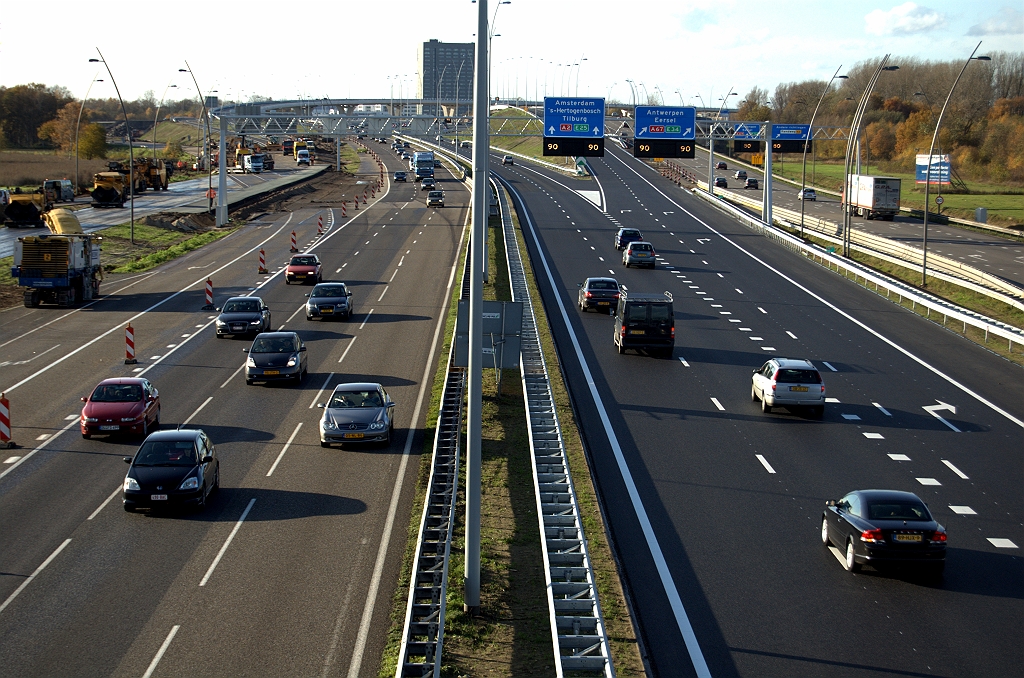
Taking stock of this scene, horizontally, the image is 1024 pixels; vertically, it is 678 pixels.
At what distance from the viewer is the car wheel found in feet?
57.7

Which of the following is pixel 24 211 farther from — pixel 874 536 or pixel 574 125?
pixel 874 536

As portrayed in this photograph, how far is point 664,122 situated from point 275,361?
3813 centimetres

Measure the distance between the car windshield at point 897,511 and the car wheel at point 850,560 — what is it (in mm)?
569

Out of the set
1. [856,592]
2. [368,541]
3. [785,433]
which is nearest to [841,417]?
[785,433]

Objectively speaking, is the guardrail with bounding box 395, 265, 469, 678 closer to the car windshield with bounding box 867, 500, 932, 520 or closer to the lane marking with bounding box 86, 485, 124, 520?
the lane marking with bounding box 86, 485, 124, 520

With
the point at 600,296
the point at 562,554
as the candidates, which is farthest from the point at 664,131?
the point at 562,554

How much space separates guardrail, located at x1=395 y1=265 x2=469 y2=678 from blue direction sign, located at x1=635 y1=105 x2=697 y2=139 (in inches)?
1638

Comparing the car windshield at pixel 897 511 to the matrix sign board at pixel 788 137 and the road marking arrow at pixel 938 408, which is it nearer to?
the road marking arrow at pixel 938 408

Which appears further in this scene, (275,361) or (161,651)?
(275,361)

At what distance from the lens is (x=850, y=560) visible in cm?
1769

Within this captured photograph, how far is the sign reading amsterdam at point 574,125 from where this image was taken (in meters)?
56.2

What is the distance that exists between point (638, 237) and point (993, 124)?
88136mm

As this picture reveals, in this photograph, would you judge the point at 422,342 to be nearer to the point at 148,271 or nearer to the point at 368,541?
the point at 368,541

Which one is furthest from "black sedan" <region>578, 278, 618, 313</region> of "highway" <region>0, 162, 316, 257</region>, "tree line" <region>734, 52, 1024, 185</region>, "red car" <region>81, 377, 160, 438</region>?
"tree line" <region>734, 52, 1024, 185</region>
